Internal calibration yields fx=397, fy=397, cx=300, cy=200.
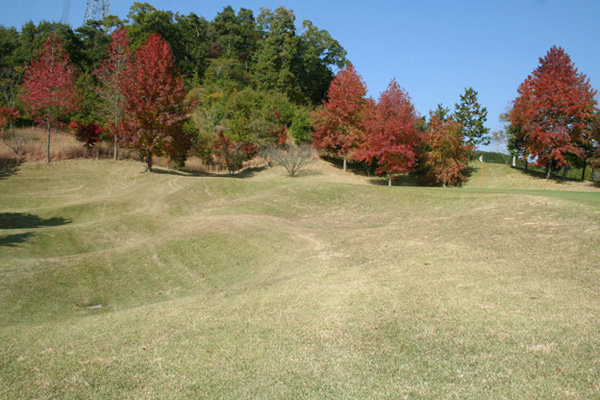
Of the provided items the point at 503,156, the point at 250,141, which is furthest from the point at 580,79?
the point at 250,141

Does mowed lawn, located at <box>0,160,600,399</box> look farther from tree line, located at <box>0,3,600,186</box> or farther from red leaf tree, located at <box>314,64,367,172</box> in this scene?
red leaf tree, located at <box>314,64,367,172</box>

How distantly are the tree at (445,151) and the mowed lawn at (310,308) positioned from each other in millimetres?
19636

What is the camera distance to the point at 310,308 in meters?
7.53

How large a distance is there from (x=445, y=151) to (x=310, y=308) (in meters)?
34.1

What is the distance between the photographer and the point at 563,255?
928 centimetres

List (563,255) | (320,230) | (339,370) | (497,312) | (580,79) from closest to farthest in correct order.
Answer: (339,370) < (497,312) < (563,255) < (320,230) < (580,79)

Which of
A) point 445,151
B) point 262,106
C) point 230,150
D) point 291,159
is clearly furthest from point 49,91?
point 445,151

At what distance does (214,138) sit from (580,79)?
1348 inches

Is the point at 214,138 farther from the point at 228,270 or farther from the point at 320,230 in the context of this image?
the point at 228,270

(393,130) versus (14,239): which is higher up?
(393,130)

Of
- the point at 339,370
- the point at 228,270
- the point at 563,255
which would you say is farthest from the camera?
the point at 228,270

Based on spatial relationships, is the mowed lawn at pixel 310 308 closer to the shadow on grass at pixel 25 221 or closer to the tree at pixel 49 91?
the shadow on grass at pixel 25 221

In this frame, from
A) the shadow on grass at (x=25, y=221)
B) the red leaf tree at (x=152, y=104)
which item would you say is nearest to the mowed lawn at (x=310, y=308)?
the shadow on grass at (x=25, y=221)

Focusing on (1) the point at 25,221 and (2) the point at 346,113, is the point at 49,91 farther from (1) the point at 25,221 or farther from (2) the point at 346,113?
(2) the point at 346,113
